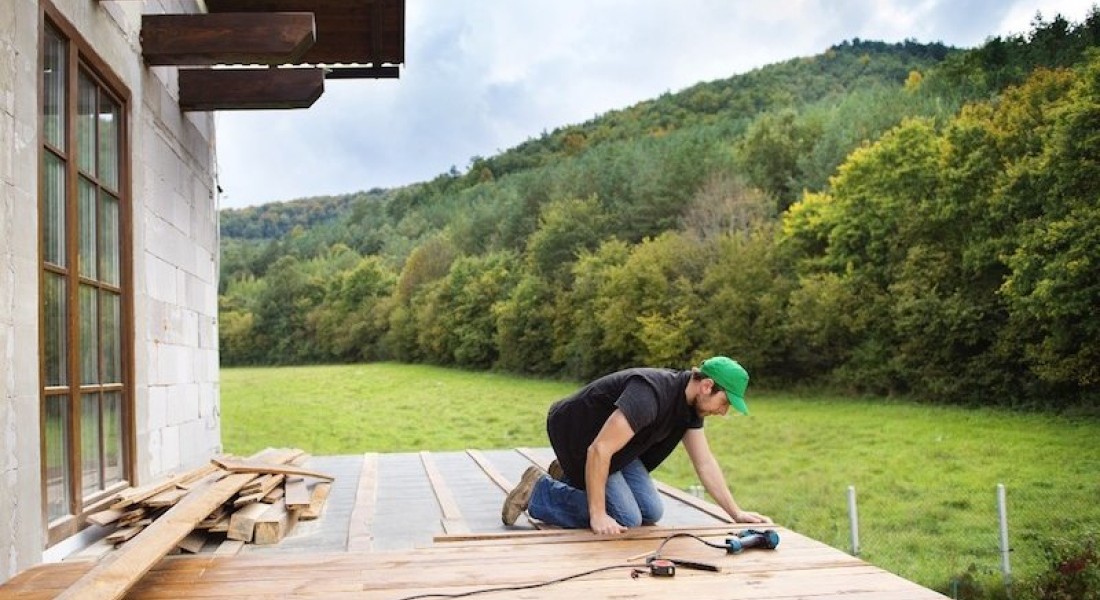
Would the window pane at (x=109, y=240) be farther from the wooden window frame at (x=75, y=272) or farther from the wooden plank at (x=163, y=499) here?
the wooden plank at (x=163, y=499)

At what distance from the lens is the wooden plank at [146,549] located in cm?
273

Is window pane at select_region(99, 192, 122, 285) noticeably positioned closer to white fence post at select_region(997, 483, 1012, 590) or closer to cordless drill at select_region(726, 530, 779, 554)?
cordless drill at select_region(726, 530, 779, 554)

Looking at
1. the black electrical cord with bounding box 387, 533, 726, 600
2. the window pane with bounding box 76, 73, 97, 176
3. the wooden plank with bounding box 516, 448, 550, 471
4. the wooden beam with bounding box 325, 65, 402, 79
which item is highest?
the wooden beam with bounding box 325, 65, 402, 79

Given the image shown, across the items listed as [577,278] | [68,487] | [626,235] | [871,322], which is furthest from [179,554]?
[626,235]

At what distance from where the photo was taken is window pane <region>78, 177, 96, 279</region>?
14.1 feet

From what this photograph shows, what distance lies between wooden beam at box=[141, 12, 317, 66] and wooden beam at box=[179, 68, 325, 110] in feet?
3.09

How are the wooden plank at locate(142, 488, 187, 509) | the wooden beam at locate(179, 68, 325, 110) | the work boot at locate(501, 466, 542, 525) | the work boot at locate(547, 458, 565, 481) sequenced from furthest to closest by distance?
the wooden beam at locate(179, 68, 325, 110), the work boot at locate(547, 458, 565, 481), the work boot at locate(501, 466, 542, 525), the wooden plank at locate(142, 488, 187, 509)

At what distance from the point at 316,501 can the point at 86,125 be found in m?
2.41

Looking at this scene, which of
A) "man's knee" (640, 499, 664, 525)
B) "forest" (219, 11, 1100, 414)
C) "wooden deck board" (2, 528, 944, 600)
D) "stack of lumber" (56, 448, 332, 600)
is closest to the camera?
"stack of lumber" (56, 448, 332, 600)

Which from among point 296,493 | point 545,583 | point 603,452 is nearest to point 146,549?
point 545,583

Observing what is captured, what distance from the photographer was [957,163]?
22.2 metres

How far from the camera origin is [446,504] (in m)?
5.25

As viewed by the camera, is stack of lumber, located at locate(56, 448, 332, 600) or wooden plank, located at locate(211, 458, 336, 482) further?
wooden plank, located at locate(211, 458, 336, 482)

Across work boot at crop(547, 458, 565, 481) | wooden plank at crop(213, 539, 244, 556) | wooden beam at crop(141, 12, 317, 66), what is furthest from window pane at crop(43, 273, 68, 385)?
work boot at crop(547, 458, 565, 481)
